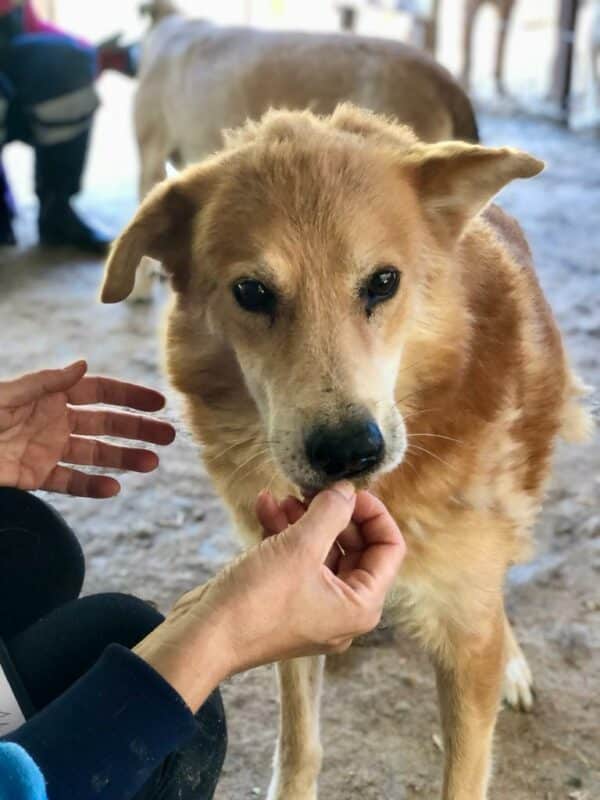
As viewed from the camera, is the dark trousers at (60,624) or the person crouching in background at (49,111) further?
the person crouching in background at (49,111)

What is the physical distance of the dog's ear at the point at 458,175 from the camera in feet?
3.85

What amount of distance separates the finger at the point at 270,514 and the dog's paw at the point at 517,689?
711mm

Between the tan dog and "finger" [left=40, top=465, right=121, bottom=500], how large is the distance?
0.65 ft

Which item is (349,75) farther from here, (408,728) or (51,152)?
(408,728)

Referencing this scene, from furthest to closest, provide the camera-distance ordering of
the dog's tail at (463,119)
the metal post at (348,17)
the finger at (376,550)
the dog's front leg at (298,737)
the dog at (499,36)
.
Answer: the metal post at (348,17), the dog at (499,36), the dog's tail at (463,119), the dog's front leg at (298,737), the finger at (376,550)

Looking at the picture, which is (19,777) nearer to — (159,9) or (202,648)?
(202,648)

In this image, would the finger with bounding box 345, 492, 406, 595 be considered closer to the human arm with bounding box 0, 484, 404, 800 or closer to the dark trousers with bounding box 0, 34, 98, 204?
the human arm with bounding box 0, 484, 404, 800

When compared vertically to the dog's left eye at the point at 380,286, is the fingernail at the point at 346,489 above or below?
below

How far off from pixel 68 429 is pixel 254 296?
0.49m

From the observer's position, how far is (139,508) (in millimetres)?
2234

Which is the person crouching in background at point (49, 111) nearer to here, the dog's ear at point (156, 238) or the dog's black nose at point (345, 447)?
the dog's ear at point (156, 238)

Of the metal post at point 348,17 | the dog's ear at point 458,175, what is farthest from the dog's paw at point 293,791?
the metal post at point 348,17

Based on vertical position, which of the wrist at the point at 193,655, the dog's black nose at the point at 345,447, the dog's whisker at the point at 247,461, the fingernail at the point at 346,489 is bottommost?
the dog's whisker at the point at 247,461

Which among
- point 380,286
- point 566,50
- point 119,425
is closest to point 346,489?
point 380,286
